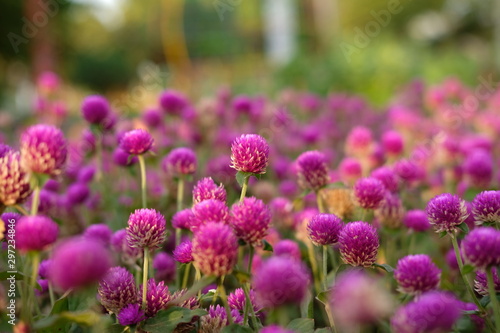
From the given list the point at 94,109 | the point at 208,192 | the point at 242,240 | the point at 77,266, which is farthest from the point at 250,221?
the point at 94,109

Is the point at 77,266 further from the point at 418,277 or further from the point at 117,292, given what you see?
the point at 418,277

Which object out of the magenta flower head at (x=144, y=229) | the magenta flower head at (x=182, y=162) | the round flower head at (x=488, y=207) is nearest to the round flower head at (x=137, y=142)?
the magenta flower head at (x=182, y=162)

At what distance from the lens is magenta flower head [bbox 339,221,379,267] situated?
0.80 m

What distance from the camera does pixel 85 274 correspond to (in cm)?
53

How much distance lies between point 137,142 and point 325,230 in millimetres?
476

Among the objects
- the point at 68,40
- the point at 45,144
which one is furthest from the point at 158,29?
the point at 45,144

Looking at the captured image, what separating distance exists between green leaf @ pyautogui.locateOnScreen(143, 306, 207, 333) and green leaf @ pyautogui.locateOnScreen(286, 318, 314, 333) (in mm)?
151

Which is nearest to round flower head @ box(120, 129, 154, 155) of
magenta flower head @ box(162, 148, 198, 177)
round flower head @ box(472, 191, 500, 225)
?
magenta flower head @ box(162, 148, 198, 177)

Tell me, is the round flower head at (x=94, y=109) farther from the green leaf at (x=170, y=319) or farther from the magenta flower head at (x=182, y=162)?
the green leaf at (x=170, y=319)

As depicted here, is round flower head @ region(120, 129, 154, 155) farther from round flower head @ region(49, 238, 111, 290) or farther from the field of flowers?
round flower head @ region(49, 238, 111, 290)

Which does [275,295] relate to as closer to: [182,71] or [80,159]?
[80,159]

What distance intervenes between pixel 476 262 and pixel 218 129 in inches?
74.8

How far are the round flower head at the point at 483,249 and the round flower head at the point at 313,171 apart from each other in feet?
1.62

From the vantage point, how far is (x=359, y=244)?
0.80 meters
